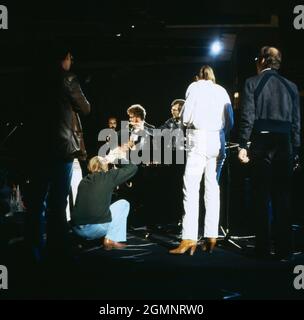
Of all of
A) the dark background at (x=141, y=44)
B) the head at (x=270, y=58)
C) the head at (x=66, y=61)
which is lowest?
the head at (x=66, y=61)

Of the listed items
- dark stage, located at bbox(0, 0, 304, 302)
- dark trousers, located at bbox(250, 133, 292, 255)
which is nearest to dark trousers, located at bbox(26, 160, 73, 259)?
dark stage, located at bbox(0, 0, 304, 302)

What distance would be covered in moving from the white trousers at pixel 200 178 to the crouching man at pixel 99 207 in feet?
2.25

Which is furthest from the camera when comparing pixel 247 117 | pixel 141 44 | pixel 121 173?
pixel 141 44

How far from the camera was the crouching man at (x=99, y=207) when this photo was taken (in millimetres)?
4285

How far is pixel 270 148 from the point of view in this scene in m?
3.87

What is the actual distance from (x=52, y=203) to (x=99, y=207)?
908 mm

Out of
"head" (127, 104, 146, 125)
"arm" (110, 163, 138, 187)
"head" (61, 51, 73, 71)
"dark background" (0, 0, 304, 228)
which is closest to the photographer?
"head" (61, 51, 73, 71)
